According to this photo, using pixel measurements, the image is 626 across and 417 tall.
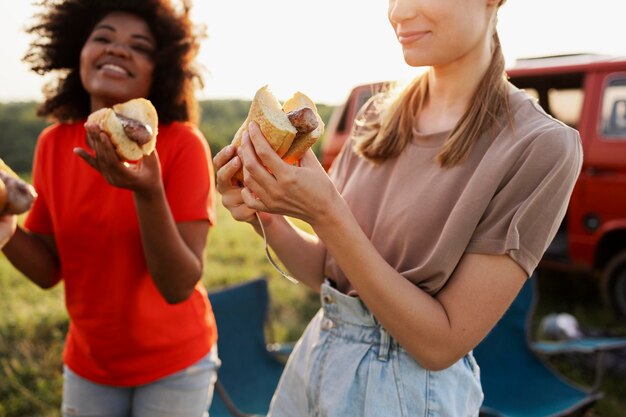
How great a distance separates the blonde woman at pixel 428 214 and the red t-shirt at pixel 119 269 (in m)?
0.56

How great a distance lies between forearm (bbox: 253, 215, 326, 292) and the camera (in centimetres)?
190

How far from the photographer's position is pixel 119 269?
2184 mm

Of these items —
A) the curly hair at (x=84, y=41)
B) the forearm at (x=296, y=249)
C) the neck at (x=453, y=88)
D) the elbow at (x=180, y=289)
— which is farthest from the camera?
the curly hair at (x=84, y=41)

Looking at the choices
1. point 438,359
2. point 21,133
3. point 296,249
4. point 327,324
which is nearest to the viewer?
point 438,359

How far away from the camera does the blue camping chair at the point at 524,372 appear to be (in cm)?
420

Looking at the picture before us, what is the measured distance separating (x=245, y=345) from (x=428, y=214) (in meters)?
3.12

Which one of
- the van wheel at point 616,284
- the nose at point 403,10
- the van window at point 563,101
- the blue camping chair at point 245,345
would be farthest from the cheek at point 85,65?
the van window at point 563,101

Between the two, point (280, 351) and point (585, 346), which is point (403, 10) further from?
point (585, 346)

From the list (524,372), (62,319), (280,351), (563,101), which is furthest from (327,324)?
(563,101)

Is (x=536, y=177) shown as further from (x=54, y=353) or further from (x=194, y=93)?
(x=54, y=353)

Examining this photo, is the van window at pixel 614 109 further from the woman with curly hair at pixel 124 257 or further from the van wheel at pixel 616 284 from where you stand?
the woman with curly hair at pixel 124 257

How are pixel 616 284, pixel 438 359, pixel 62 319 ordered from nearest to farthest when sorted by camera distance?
pixel 438 359 → pixel 62 319 → pixel 616 284

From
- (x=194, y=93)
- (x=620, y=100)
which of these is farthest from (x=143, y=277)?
Answer: (x=620, y=100)

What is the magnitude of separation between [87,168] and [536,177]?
156cm
